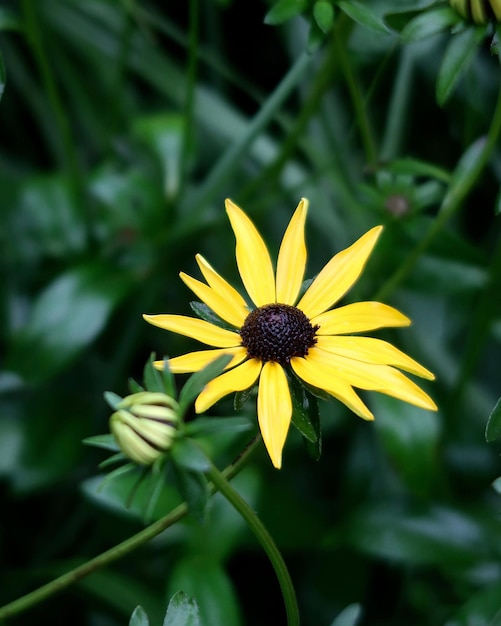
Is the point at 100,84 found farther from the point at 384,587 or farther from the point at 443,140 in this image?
the point at 384,587

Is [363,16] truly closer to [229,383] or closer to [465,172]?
[465,172]

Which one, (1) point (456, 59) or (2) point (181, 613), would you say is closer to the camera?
(2) point (181, 613)

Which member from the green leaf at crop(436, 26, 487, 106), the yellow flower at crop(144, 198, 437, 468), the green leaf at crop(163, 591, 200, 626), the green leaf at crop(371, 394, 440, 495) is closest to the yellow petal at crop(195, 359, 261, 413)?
the yellow flower at crop(144, 198, 437, 468)

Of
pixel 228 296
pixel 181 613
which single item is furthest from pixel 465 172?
pixel 181 613

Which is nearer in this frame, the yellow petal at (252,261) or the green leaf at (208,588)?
the yellow petal at (252,261)

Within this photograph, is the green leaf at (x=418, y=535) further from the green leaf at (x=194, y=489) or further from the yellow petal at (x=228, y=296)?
the green leaf at (x=194, y=489)

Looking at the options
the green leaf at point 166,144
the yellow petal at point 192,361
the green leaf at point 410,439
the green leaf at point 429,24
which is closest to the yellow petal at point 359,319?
the yellow petal at point 192,361
